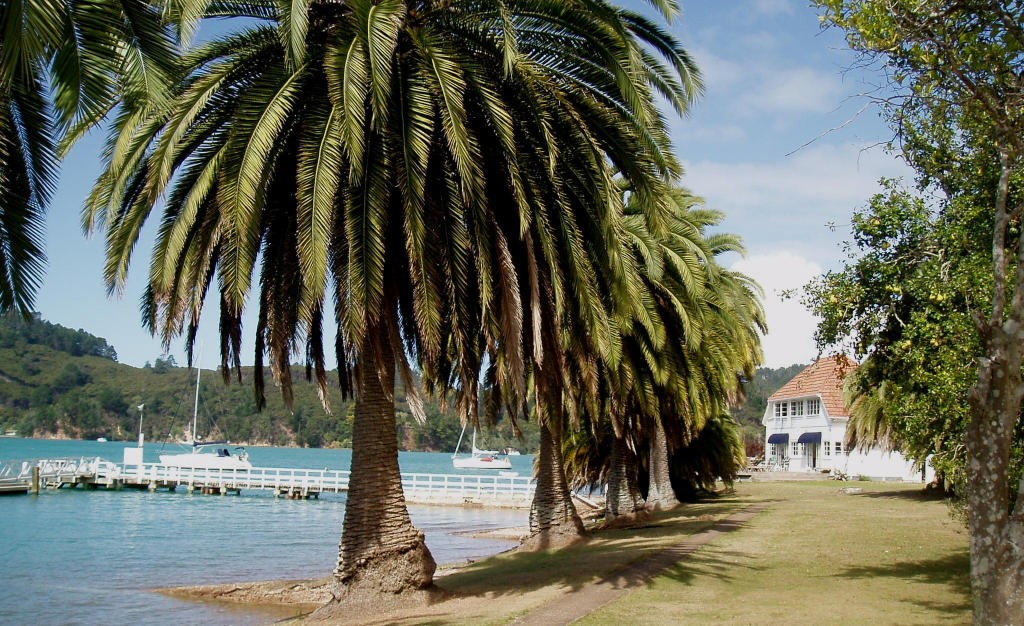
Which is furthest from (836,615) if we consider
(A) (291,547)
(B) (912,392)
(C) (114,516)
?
(C) (114,516)

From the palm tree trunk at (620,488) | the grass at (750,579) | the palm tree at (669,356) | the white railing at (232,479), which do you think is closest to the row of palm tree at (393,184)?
the grass at (750,579)

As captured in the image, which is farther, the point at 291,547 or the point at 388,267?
the point at 291,547

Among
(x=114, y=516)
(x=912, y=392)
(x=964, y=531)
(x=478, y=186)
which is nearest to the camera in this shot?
(x=478, y=186)

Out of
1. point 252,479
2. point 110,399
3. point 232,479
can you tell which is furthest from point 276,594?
point 110,399

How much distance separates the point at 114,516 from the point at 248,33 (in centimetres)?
4152

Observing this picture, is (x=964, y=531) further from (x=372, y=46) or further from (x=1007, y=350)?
(x=372, y=46)

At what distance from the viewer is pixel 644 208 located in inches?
551

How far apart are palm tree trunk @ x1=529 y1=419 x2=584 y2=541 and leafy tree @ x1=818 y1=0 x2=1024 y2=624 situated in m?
10.9

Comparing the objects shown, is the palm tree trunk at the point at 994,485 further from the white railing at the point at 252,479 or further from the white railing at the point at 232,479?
the white railing at the point at 232,479

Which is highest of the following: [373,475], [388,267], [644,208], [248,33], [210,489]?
[248,33]

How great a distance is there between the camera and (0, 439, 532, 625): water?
894 inches

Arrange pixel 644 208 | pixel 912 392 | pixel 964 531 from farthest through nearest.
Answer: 1. pixel 964 531
2. pixel 912 392
3. pixel 644 208

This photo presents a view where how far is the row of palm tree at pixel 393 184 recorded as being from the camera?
1234cm

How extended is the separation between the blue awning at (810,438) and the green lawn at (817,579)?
41.7m
